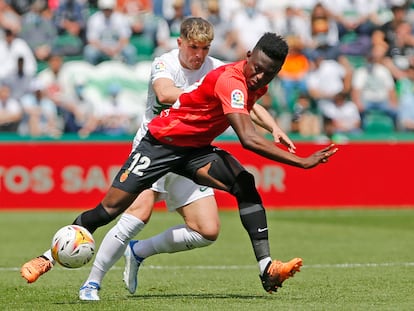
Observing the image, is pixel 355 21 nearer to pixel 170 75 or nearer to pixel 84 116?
pixel 84 116

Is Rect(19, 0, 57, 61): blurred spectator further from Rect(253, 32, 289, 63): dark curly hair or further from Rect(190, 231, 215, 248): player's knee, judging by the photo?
Rect(253, 32, 289, 63): dark curly hair

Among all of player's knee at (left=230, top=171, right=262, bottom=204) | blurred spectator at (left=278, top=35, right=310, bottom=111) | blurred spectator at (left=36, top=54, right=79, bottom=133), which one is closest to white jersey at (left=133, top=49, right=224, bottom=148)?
player's knee at (left=230, top=171, right=262, bottom=204)

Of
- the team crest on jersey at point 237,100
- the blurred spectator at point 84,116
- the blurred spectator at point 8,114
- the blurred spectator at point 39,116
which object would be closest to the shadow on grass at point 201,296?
the team crest on jersey at point 237,100

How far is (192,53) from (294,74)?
42.0ft

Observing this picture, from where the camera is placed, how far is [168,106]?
9078 millimetres

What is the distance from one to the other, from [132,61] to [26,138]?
401 centimetres

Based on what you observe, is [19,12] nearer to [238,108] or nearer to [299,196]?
[299,196]

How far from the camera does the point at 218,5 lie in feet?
74.9

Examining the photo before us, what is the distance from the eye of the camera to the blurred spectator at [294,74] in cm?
2155

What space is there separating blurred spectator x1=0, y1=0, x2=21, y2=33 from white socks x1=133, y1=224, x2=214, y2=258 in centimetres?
1303

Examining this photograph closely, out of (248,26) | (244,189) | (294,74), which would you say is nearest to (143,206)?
(244,189)

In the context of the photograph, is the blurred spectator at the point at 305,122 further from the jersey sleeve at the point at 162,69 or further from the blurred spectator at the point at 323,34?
the jersey sleeve at the point at 162,69

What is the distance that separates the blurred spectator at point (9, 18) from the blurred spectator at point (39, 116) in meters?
2.38

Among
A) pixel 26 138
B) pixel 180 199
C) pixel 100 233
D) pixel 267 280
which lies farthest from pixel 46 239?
pixel 267 280
